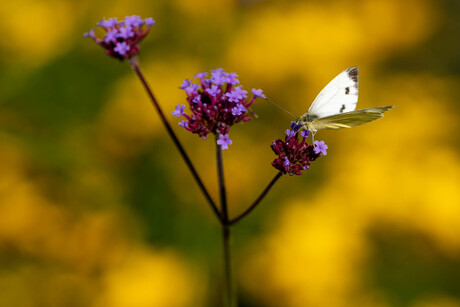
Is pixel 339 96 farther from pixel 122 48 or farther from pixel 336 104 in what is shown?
pixel 122 48

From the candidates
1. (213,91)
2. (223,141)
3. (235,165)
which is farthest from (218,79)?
(235,165)

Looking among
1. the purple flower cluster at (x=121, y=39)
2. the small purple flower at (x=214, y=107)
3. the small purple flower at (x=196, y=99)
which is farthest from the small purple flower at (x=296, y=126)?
the purple flower cluster at (x=121, y=39)

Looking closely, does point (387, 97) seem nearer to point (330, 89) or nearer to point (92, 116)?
point (330, 89)

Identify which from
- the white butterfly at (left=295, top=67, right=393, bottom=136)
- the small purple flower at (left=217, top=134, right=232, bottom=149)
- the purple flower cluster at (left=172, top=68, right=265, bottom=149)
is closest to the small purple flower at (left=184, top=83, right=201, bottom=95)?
the purple flower cluster at (left=172, top=68, right=265, bottom=149)

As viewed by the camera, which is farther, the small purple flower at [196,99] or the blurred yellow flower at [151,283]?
the blurred yellow flower at [151,283]

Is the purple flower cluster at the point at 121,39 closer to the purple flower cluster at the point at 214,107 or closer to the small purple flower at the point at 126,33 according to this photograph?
the small purple flower at the point at 126,33

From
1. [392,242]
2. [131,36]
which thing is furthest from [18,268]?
[392,242]
